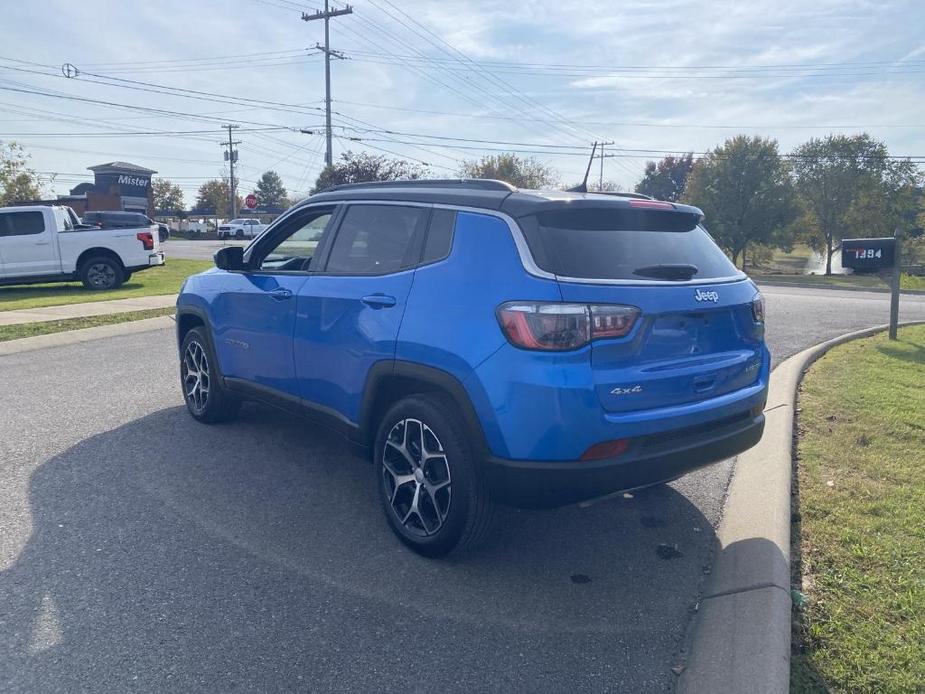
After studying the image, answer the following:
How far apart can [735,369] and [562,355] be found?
Answer: 1118 mm

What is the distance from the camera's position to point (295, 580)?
3430 millimetres

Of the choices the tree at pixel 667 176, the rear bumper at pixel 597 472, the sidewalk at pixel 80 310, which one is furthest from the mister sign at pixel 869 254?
the tree at pixel 667 176

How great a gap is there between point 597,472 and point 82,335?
898 centimetres

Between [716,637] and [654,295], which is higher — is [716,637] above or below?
below

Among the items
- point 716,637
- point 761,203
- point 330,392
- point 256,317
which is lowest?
point 716,637

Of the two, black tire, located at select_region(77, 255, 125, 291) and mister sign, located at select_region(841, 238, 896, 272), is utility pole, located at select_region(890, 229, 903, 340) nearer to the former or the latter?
mister sign, located at select_region(841, 238, 896, 272)

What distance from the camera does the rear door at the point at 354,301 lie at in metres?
3.79

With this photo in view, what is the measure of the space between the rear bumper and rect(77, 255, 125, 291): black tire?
15639 mm

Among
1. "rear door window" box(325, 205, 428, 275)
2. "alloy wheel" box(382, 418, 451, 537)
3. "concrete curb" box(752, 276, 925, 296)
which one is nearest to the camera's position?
"alloy wheel" box(382, 418, 451, 537)

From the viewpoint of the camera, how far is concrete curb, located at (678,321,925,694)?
2680mm

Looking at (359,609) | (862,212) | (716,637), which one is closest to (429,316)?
(359,609)

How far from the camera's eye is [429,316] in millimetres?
3490

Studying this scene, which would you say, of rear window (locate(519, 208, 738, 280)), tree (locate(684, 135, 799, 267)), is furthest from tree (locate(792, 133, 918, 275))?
rear window (locate(519, 208, 738, 280))

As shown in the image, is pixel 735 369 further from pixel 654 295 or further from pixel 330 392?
pixel 330 392
